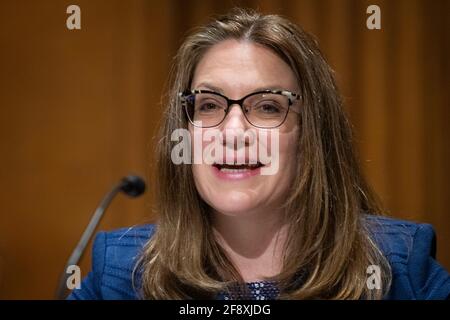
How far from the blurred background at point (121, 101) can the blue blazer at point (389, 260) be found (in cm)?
15

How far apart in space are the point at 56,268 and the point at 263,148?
0.50m

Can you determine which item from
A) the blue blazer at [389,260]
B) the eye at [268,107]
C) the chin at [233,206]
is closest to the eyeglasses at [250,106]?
the eye at [268,107]

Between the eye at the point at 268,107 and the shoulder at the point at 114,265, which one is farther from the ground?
the eye at the point at 268,107

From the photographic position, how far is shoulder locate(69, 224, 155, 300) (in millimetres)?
967

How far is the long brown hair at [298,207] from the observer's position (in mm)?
920

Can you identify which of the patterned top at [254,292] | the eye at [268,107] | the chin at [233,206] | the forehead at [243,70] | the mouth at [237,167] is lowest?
the patterned top at [254,292]

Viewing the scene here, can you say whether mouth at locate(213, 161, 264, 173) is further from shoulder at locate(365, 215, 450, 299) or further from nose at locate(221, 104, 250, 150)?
shoulder at locate(365, 215, 450, 299)

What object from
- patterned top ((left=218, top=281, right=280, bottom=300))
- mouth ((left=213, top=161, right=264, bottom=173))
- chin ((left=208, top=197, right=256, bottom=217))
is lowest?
patterned top ((left=218, top=281, right=280, bottom=300))

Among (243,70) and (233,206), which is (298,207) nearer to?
(233,206)

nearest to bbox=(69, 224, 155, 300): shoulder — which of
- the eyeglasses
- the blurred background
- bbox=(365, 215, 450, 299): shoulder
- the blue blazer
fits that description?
the blue blazer

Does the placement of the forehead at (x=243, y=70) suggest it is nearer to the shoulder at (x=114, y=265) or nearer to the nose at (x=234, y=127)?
the nose at (x=234, y=127)

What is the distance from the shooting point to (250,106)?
91 cm

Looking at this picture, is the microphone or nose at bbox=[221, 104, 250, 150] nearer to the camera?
nose at bbox=[221, 104, 250, 150]

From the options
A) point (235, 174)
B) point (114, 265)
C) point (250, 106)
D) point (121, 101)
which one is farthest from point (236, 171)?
point (121, 101)
